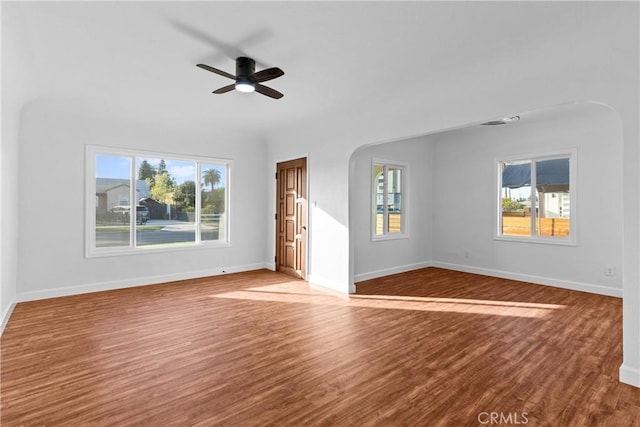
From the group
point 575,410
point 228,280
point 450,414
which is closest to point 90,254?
point 228,280

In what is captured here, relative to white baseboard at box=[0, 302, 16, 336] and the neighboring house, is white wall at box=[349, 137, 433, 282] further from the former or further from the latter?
white baseboard at box=[0, 302, 16, 336]

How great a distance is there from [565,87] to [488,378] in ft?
8.31

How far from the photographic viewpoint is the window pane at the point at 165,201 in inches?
219

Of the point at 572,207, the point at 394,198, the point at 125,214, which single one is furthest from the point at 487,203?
the point at 125,214

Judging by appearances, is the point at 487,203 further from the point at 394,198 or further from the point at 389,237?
the point at 389,237

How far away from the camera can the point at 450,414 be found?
2072mm

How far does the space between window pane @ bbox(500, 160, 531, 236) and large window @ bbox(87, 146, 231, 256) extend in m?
5.37

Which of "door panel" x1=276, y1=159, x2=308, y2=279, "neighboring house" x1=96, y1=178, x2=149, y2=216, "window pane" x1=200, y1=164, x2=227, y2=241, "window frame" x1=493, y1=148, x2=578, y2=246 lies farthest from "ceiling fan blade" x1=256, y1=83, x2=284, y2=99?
"window frame" x1=493, y1=148, x2=578, y2=246

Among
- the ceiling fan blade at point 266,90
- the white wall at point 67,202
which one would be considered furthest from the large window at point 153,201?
the ceiling fan blade at point 266,90

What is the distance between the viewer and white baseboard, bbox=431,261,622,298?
4.85 meters

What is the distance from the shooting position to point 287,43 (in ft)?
9.66

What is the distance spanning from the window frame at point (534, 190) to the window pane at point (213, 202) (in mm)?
5279

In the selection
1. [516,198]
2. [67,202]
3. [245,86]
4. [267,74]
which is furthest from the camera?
[516,198]

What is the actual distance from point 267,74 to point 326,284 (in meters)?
3.39
